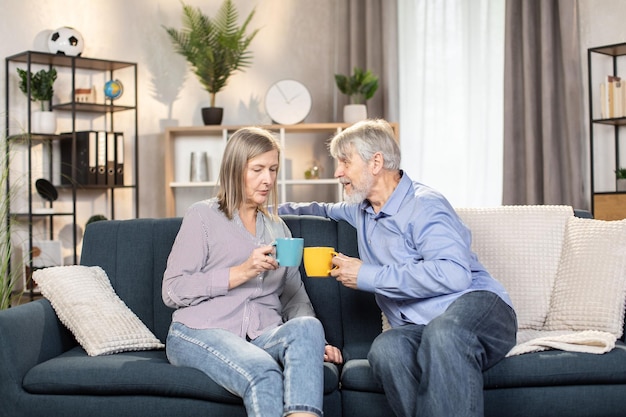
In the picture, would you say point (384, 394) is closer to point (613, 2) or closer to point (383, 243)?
point (383, 243)

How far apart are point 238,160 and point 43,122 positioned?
2740 mm

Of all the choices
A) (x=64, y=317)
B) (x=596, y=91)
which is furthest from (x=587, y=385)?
(x=596, y=91)

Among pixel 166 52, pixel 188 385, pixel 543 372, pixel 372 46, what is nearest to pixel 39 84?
pixel 166 52

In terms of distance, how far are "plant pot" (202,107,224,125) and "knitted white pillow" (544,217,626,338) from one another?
119 inches

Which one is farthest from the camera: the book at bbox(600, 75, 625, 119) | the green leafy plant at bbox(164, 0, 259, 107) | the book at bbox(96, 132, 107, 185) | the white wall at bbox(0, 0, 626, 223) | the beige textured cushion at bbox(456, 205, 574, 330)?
the green leafy plant at bbox(164, 0, 259, 107)

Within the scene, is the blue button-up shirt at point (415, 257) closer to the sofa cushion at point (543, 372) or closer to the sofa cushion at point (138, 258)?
the sofa cushion at point (543, 372)

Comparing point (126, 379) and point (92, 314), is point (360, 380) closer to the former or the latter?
point (126, 379)

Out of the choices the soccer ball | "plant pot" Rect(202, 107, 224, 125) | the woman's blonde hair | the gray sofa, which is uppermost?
the soccer ball

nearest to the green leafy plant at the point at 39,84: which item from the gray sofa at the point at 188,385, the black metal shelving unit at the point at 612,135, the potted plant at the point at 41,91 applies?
the potted plant at the point at 41,91

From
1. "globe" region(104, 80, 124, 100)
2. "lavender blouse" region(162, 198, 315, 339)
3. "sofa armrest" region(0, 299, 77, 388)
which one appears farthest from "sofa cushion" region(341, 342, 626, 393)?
"globe" region(104, 80, 124, 100)

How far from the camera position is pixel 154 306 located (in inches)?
112

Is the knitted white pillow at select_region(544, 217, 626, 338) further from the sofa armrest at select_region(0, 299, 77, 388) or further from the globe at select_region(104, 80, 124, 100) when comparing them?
the globe at select_region(104, 80, 124, 100)

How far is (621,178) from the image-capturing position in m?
4.35

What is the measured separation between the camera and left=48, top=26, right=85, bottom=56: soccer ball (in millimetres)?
4922
